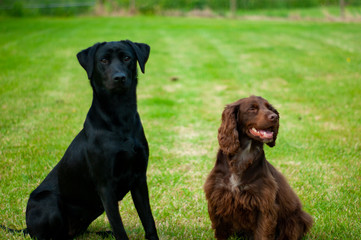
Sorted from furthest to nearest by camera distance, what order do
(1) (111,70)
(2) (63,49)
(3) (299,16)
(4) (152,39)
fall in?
(3) (299,16)
(4) (152,39)
(2) (63,49)
(1) (111,70)

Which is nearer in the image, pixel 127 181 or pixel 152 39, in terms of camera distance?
pixel 127 181

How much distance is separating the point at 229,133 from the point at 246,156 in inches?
10.5

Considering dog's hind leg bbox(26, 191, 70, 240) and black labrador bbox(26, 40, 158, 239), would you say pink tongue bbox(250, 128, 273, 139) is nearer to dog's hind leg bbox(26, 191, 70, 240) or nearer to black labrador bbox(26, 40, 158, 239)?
black labrador bbox(26, 40, 158, 239)

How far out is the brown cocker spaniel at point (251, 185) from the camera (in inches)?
137

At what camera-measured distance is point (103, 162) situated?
3.24m

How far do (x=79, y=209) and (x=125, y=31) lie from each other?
1508 cm

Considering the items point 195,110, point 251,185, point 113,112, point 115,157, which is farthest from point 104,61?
point 195,110

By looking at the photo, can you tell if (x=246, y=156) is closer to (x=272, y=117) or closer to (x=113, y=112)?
(x=272, y=117)

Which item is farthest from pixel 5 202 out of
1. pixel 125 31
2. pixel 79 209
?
pixel 125 31

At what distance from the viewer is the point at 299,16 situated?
22.5 meters

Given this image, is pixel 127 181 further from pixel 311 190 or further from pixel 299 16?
pixel 299 16

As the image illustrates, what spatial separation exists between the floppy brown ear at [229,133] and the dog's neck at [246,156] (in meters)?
0.08

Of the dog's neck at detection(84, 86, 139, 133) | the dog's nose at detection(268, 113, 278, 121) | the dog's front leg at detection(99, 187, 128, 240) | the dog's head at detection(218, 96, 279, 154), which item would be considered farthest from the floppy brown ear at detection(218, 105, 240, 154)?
the dog's front leg at detection(99, 187, 128, 240)

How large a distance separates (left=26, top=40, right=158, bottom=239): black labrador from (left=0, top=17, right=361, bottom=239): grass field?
1.74 feet
